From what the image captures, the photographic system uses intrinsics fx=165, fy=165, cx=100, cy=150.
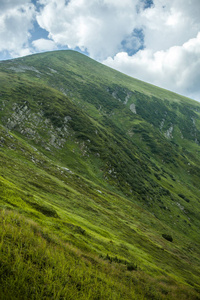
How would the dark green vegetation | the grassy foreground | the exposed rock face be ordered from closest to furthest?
1. the grassy foreground
2. the dark green vegetation
3. the exposed rock face

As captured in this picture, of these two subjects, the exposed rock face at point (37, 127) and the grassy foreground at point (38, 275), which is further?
the exposed rock face at point (37, 127)

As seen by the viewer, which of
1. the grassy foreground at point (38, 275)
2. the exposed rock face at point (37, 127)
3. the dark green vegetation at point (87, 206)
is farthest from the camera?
the exposed rock face at point (37, 127)

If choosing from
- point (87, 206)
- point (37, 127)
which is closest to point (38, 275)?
point (87, 206)

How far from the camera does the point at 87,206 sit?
112 ft

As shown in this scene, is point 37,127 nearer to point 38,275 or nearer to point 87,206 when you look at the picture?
point 87,206

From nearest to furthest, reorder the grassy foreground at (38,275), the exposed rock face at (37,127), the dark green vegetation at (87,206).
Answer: the grassy foreground at (38,275) < the dark green vegetation at (87,206) < the exposed rock face at (37,127)

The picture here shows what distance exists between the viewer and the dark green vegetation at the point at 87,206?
7.30 m

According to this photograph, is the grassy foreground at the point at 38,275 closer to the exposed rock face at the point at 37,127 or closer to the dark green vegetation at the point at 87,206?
the dark green vegetation at the point at 87,206

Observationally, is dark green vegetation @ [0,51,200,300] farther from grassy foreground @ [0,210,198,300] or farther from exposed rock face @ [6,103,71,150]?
exposed rock face @ [6,103,71,150]

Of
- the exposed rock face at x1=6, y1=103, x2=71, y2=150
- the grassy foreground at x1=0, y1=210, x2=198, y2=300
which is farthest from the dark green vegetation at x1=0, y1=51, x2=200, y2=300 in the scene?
the exposed rock face at x1=6, y1=103, x2=71, y2=150

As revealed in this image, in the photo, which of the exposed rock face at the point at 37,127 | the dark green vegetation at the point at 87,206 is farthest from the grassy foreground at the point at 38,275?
the exposed rock face at the point at 37,127

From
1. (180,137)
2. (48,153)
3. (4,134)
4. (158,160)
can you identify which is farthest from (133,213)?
(180,137)

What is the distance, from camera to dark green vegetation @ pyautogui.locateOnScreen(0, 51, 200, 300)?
7.30 meters

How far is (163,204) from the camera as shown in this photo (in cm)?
7431
